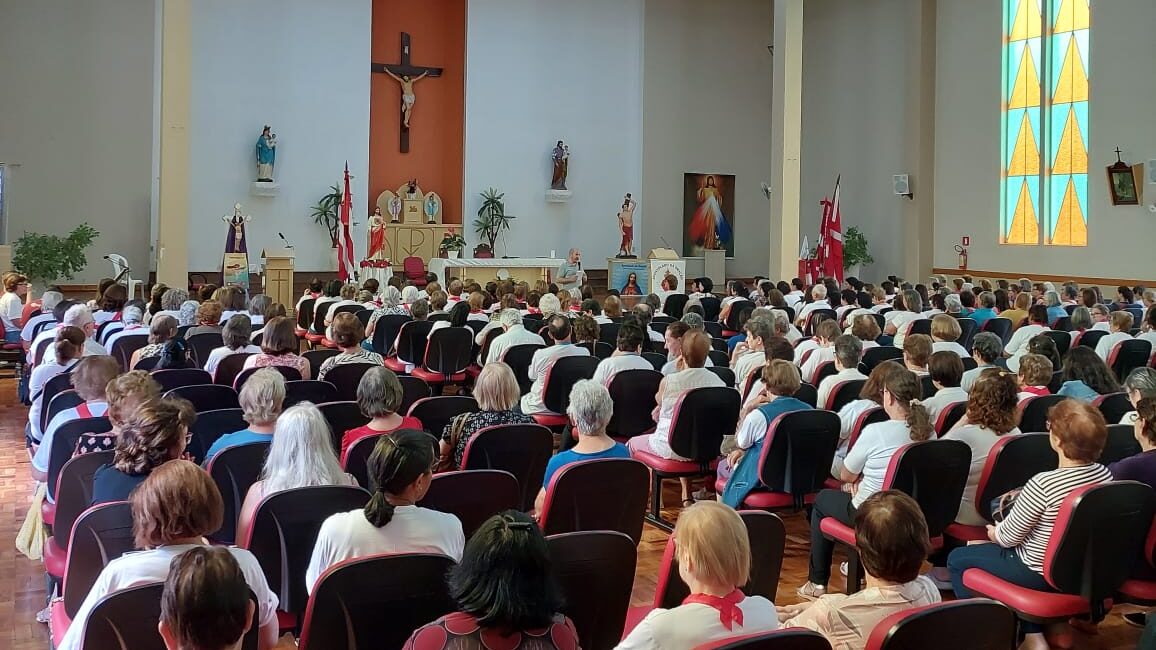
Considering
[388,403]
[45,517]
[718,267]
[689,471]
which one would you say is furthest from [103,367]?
[718,267]

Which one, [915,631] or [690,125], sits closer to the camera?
[915,631]

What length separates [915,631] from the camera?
2281mm

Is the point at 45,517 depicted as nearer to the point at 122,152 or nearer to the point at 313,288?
the point at 313,288

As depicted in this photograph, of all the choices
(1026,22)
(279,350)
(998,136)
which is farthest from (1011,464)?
(1026,22)

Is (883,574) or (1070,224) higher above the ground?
(1070,224)

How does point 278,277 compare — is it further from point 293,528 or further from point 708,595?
point 708,595

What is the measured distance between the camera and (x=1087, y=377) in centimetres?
586

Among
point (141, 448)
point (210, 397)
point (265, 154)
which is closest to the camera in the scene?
point (141, 448)

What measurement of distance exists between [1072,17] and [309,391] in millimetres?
16005

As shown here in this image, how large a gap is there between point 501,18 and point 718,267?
7026 millimetres

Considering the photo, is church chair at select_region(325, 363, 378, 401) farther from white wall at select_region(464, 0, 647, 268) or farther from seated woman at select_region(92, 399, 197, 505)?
white wall at select_region(464, 0, 647, 268)

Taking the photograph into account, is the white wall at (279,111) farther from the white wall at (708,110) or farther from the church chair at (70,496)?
the church chair at (70,496)

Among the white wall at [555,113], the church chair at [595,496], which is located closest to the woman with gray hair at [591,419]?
the church chair at [595,496]

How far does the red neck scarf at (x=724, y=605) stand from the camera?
8.09 ft
